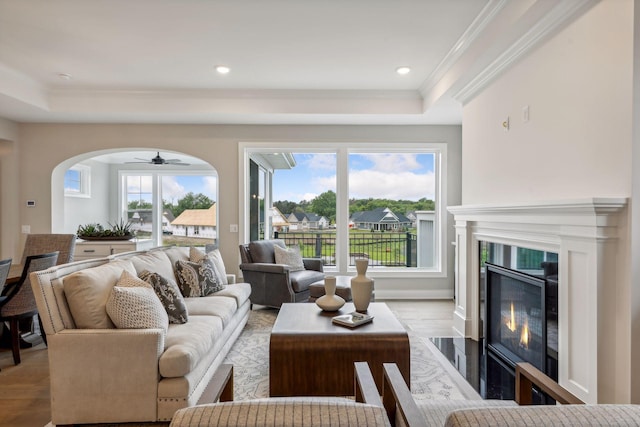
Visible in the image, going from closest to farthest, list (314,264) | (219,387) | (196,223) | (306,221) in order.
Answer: (219,387), (314,264), (306,221), (196,223)

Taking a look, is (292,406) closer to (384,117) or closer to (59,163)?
(384,117)

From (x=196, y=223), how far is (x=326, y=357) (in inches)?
234

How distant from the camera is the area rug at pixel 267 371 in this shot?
245 cm

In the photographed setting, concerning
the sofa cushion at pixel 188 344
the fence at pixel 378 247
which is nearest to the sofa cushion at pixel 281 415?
the sofa cushion at pixel 188 344

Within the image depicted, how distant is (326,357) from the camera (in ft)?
7.63

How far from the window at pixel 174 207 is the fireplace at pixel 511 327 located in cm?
589

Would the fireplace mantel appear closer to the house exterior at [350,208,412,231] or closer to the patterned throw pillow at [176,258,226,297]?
the patterned throw pillow at [176,258,226,297]

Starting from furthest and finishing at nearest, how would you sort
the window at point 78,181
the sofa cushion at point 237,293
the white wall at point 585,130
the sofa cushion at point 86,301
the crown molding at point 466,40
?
the window at point 78,181 < the sofa cushion at point 237,293 < the crown molding at point 466,40 < the sofa cushion at point 86,301 < the white wall at point 585,130

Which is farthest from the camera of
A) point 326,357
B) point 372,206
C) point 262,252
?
point 372,206

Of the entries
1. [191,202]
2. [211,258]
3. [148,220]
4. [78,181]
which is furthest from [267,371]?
[78,181]

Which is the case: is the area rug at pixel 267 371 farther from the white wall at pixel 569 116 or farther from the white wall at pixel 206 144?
the white wall at pixel 206 144

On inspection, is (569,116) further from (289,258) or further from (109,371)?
(289,258)

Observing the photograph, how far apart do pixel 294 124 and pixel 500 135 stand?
285 cm

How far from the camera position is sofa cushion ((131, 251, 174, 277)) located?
2.84 m
